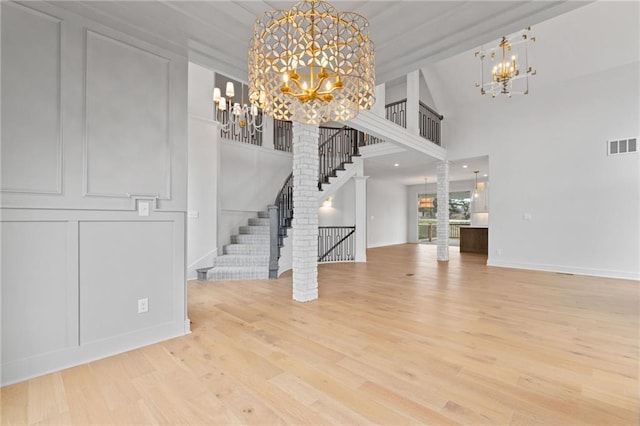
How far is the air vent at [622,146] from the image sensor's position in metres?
5.39

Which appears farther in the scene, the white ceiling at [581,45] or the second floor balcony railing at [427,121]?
the second floor balcony railing at [427,121]

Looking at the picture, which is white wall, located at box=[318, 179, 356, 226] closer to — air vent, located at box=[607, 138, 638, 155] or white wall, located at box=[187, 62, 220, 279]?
white wall, located at box=[187, 62, 220, 279]

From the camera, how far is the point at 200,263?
17.8 ft

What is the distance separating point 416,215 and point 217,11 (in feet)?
41.6

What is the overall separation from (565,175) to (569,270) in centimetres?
202

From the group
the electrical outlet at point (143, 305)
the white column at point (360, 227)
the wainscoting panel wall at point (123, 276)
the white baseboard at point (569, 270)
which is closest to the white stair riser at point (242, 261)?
the white column at point (360, 227)

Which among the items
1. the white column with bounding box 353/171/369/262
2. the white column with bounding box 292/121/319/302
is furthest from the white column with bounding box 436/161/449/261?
the white column with bounding box 292/121/319/302

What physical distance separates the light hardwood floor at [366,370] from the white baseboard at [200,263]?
1.65 m

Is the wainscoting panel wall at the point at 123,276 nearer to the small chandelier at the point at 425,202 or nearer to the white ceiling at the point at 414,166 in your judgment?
the white ceiling at the point at 414,166

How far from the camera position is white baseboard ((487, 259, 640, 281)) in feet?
17.9

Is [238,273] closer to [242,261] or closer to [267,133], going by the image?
[242,261]

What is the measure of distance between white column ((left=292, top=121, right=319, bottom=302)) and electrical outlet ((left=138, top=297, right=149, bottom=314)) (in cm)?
182

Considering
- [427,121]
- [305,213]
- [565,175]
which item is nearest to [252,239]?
[305,213]

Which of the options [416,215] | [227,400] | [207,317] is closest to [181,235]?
[207,317]
